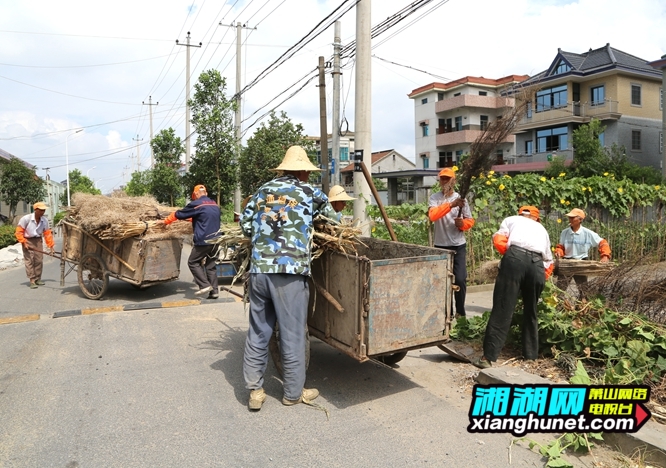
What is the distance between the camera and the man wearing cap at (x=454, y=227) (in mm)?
6484

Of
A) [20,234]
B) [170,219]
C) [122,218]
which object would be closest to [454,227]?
[170,219]

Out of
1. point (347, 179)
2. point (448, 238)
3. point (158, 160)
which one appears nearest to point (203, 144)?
point (158, 160)

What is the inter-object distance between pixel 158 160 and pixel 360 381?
83.8 ft

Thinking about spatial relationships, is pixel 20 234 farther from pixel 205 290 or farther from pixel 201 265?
pixel 205 290

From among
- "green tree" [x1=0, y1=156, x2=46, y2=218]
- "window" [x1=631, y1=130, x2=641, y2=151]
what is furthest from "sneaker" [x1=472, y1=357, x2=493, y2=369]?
"green tree" [x1=0, y1=156, x2=46, y2=218]

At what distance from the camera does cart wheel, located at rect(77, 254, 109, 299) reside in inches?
362

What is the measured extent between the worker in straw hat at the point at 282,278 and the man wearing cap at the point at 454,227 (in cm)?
259

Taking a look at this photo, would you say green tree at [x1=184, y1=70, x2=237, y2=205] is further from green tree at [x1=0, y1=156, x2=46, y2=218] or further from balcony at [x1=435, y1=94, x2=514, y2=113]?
balcony at [x1=435, y1=94, x2=514, y2=113]

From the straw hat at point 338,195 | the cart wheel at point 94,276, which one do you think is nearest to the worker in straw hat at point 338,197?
the straw hat at point 338,195

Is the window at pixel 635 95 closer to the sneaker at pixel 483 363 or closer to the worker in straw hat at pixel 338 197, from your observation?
the worker in straw hat at pixel 338 197

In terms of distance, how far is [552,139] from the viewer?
121 feet

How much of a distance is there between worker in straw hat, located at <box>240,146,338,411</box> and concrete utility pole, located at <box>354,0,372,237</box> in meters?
5.56

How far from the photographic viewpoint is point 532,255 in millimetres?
4992

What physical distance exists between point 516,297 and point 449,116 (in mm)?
46860
